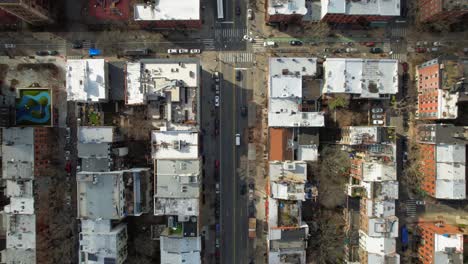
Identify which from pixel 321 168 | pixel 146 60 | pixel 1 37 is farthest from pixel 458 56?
pixel 1 37

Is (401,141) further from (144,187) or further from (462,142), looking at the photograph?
(144,187)

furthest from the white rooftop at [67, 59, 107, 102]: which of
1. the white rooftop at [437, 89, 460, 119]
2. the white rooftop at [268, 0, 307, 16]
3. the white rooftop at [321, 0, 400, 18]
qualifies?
the white rooftop at [437, 89, 460, 119]

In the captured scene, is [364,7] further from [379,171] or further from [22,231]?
[22,231]

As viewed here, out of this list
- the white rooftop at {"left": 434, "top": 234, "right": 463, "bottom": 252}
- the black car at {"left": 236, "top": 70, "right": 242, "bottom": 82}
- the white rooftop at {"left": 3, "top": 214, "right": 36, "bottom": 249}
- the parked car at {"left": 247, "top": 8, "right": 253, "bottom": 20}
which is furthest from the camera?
the black car at {"left": 236, "top": 70, "right": 242, "bottom": 82}

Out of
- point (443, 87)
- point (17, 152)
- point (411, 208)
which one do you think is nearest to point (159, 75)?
point (17, 152)

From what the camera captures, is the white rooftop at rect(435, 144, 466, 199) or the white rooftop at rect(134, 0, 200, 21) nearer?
the white rooftop at rect(435, 144, 466, 199)

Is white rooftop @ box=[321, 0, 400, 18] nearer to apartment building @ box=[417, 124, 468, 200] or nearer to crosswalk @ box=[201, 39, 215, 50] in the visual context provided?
crosswalk @ box=[201, 39, 215, 50]

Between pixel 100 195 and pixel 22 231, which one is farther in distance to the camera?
pixel 22 231
